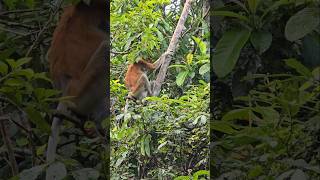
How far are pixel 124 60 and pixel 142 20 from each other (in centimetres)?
9

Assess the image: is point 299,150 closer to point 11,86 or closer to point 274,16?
point 274,16

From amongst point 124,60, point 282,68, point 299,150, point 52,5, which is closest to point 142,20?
point 124,60

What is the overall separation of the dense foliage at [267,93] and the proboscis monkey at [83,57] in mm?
254

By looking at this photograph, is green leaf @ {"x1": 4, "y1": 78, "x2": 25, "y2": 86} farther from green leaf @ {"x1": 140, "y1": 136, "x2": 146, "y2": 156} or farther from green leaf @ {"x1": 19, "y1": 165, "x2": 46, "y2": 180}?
green leaf @ {"x1": 140, "y1": 136, "x2": 146, "y2": 156}

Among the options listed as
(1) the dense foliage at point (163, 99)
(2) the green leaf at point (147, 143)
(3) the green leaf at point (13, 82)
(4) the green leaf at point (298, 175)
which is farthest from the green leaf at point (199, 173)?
(3) the green leaf at point (13, 82)

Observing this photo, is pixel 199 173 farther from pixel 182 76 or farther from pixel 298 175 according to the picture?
pixel 298 175

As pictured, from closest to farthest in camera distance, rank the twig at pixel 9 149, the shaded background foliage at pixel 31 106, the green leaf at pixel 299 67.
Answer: the green leaf at pixel 299 67
the shaded background foliage at pixel 31 106
the twig at pixel 9 149

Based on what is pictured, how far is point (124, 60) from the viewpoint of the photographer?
1069mm

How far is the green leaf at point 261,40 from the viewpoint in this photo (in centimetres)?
74

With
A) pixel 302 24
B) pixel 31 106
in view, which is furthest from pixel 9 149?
pixel 302 24

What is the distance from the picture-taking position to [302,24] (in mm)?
658

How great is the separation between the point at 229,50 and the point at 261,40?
0.06 metres

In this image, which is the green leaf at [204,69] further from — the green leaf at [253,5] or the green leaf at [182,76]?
the green leaf at [253,5]

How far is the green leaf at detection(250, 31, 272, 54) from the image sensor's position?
0.74 m
